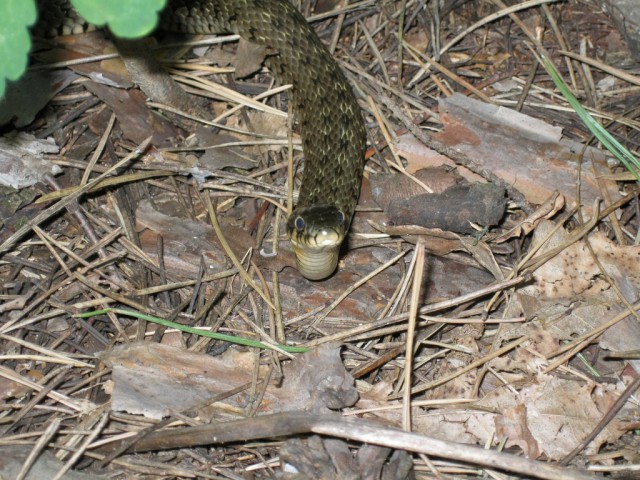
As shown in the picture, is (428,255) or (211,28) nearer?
(428,255)

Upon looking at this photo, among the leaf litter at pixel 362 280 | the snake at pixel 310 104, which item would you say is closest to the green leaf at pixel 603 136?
the leaf litter at pixel 362 280

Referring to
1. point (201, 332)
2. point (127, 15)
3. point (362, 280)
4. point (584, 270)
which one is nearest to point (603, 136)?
point (584, 270)

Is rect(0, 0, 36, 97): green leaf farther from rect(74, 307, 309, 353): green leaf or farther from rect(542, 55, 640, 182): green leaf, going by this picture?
rect(542, 55, 640, 182): green leaf

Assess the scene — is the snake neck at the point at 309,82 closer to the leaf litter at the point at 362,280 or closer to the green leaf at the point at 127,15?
the leaf litter at the point at 362,280

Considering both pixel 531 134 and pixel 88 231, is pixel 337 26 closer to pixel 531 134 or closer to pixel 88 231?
pixel 531 134

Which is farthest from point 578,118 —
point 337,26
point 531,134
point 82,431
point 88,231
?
point 82,431

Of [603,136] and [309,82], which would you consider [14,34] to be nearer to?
[309,82]

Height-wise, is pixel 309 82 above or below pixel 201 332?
above
